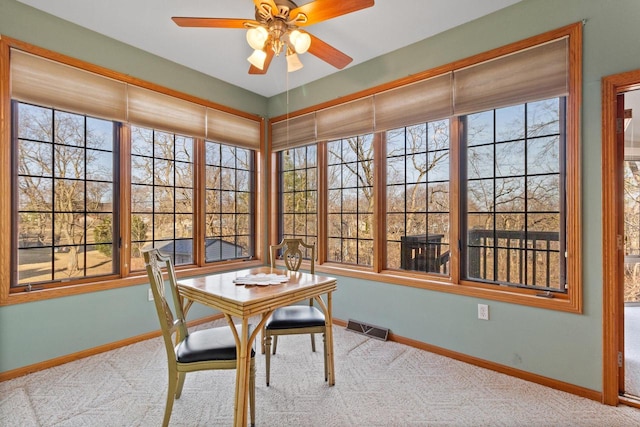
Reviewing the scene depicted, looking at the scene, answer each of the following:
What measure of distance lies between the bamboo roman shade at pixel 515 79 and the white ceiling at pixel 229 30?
436 millimetres

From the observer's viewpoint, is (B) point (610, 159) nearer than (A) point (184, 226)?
Yes

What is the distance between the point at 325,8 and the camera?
1.83 metres

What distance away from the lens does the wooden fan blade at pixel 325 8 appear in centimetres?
173

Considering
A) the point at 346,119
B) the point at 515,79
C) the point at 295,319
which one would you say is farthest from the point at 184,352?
the point at 515,79

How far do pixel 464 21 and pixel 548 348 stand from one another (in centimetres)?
266

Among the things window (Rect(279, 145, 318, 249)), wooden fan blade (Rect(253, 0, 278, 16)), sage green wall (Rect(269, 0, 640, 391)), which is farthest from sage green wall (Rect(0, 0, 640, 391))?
wooden fan blade (Rect(253, 0, 278, 16))

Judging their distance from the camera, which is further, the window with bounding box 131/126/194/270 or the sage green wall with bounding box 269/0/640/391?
the window with bounding box 131/126/194/270

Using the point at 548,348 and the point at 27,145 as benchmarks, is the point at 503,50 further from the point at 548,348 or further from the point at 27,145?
the point at 27,145

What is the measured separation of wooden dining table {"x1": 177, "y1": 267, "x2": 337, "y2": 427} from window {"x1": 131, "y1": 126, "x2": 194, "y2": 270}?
1.33m

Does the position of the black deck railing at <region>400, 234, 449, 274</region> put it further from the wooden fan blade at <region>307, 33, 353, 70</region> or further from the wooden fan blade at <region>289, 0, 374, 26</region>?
the wooden fan blade at <region>289, 0, 374, 26</region>

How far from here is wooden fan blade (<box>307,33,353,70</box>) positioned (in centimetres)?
218

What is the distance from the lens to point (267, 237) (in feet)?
14.4

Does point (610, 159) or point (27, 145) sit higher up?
point (27, 145)

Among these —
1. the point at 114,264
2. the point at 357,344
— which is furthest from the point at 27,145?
the point at 357,344
